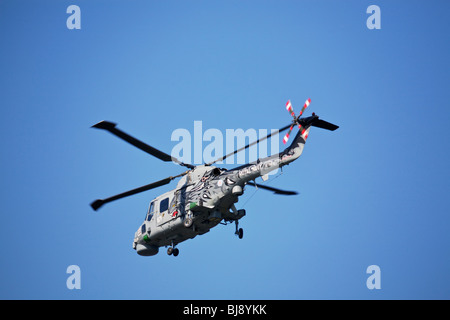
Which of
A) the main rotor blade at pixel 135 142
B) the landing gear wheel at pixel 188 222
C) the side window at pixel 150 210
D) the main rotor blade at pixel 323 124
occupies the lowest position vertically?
the landing gear wheel at pixel 188 222

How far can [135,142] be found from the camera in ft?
121

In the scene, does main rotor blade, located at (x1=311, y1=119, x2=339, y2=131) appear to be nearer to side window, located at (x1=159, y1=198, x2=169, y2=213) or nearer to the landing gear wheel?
the landing gear wheel

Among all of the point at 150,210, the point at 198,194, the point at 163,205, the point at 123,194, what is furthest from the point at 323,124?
the point at 150,210

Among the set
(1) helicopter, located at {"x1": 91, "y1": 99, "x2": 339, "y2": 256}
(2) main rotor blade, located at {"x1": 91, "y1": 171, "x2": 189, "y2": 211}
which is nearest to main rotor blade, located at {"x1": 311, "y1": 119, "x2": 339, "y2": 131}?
(1) helicopter, located at {"x1": 91, "y1": 99, "x2": 339, "y2": 256}

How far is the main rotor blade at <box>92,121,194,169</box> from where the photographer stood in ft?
114

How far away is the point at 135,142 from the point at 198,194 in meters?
4.68

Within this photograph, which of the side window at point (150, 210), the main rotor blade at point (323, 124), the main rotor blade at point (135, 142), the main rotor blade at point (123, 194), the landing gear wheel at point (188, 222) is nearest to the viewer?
the main rotor blade at point (135, 142)

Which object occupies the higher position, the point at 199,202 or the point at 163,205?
the point at 163,205

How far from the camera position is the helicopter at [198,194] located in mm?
36312

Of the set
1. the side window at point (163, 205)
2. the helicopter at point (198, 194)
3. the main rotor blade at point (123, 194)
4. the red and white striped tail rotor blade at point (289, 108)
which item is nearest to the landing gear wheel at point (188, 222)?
the helicopter at point (198, 194)

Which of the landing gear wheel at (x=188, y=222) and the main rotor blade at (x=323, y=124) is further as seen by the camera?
the landing gear wheel at (x=188, y=222)

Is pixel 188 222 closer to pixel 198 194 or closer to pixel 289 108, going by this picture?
pixel 198 194

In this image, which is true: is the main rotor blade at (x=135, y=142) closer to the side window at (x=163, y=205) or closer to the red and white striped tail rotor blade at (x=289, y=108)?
the side window at (x=163, y=205)
